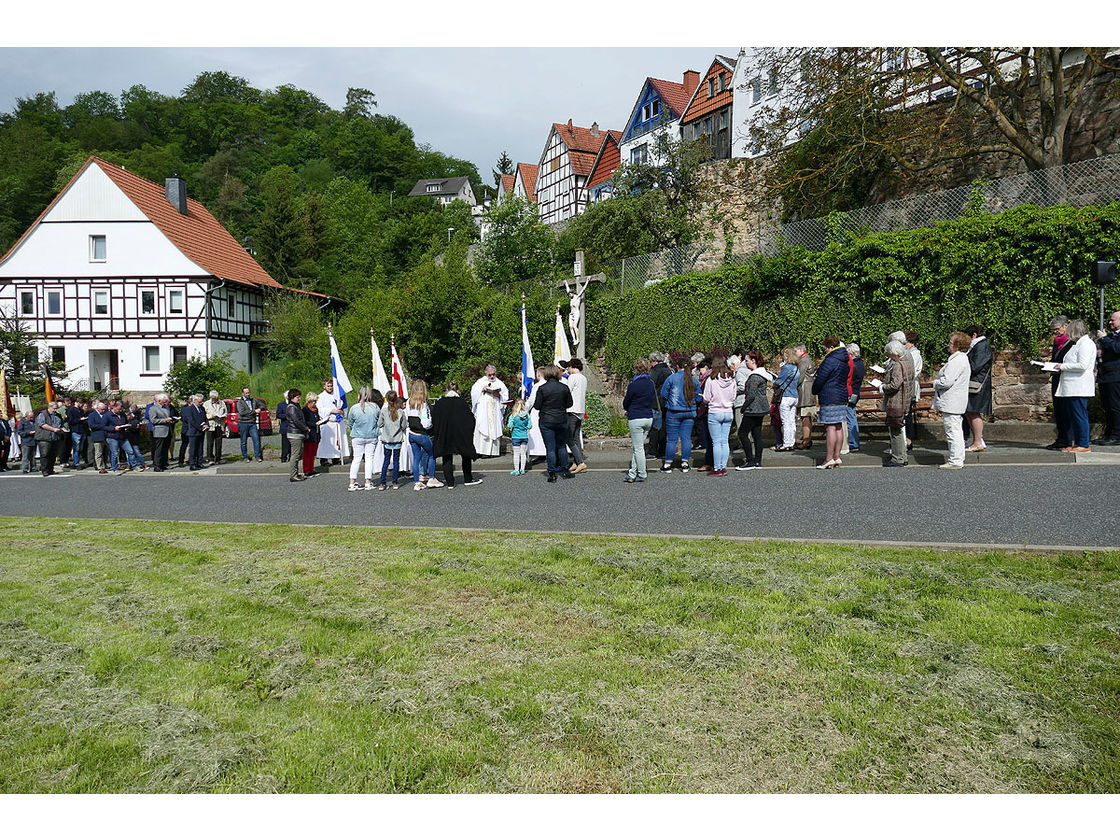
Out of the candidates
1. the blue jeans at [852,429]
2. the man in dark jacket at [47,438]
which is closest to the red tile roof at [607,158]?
the man in dark jacket at [47,438]

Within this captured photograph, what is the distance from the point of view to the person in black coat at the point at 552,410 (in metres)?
12.0

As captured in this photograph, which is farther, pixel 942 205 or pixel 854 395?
pixel 942 205

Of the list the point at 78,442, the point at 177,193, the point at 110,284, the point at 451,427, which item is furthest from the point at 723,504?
the point at 177,193

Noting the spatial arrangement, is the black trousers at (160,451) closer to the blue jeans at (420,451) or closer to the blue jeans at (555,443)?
the blue jeans at (420,451)

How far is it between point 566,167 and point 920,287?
178 ft

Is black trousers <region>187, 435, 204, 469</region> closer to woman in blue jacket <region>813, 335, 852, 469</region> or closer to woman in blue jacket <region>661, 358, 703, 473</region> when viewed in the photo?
woman in blue jacket <region>661, 358, 703, 473</region>

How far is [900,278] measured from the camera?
15078 mm

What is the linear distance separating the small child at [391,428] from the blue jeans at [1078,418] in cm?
1014

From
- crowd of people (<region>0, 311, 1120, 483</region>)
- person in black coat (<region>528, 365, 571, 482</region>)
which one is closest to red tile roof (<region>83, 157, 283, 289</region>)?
crowd of people (<region>0, 311, 1120, 483</region>)

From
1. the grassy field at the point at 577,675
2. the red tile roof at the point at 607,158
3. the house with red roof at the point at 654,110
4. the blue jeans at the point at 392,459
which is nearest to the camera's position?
the grassy field at the point at 577,675

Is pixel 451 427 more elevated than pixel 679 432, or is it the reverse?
pixel 451 427

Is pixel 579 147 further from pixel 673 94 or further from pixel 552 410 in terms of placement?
pixel 552 410

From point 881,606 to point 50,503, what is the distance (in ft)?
43.8

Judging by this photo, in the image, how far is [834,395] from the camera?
1168 centimetres
